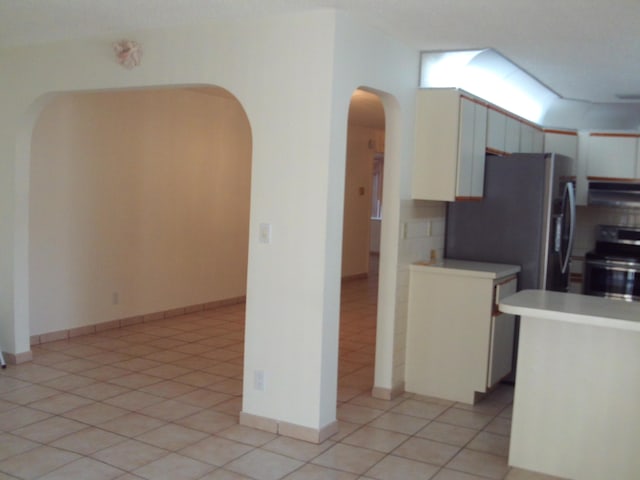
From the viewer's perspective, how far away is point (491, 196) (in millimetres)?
4957

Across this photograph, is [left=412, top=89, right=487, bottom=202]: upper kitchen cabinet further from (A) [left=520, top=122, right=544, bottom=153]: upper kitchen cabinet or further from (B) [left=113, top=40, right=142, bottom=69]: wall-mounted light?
(B) [left=113, top=40, right=142, bottom=69]: wall-mounted light

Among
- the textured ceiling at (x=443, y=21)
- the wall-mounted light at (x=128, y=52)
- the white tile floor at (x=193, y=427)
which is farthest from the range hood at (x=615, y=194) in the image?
the wall-mounted light at (x=128, y=52)

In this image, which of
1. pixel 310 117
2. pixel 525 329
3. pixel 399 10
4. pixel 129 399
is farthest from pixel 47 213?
pixel 525 329

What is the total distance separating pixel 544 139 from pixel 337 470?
4343mm

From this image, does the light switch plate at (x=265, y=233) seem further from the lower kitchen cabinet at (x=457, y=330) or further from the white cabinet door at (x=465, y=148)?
the white cabinet door at (x=465, y=148)

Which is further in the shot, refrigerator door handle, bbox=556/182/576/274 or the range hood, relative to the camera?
the range hood

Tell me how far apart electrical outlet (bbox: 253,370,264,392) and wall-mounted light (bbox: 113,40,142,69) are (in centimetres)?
210

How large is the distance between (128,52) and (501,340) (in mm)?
3168

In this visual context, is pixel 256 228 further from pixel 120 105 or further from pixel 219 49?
pixel 120 105

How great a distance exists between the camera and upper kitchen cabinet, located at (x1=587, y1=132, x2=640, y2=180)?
6.41 metres

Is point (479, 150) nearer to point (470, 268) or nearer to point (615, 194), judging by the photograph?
point (470, 268)

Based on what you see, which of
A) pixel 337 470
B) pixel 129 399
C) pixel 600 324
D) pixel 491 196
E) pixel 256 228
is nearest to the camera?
pixel 600 324

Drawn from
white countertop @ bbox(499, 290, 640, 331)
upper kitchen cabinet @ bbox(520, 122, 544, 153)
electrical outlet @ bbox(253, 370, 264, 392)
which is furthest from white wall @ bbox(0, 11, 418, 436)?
upper kitchen cabinet @ bbox(520, 122, 544, 153)

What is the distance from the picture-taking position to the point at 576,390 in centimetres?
338
